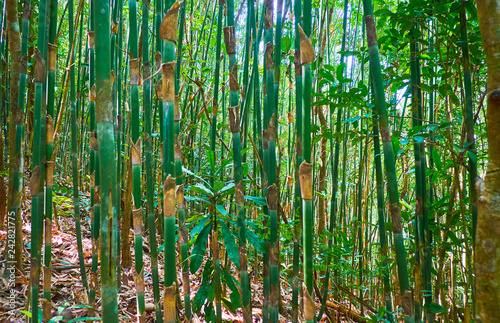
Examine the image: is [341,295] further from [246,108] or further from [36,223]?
[36,223]

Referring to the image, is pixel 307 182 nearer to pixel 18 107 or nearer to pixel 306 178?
pixel 306 178

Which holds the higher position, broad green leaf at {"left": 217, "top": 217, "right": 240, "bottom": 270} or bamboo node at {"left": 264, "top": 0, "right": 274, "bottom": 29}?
bamboo node at {"left": 264, "top": 0, "right": 274, "bottom": 29}

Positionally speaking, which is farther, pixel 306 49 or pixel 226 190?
pixel 226 190

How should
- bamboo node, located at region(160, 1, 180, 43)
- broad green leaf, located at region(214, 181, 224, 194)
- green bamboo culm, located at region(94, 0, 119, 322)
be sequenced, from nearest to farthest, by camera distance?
green bamboo culm, located at region(94, 0, 119, 322), bamboo node, located at region(160, 1, 180, 43), broad green leaf, located at region(214, 181, 224, 194)

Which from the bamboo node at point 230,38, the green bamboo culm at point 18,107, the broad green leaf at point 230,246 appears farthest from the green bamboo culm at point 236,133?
the green bamboo culm at point 18,107

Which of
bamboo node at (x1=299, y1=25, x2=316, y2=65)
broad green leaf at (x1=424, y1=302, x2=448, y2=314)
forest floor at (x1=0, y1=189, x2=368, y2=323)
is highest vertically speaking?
bamboo node at (x1=299, y1=25, x2=316, y2=65)

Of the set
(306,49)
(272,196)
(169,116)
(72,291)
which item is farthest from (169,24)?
(72,291)

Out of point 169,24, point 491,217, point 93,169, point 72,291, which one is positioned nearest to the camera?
point 491,217

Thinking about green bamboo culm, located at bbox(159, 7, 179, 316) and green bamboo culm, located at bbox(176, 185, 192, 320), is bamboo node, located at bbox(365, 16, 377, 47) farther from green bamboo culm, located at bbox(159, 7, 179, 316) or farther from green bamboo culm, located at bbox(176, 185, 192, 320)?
green bamboo culm, located at bbox(176, 185, 192, 320)

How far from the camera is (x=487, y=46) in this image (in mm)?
557

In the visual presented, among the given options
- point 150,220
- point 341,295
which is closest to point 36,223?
point 150,220

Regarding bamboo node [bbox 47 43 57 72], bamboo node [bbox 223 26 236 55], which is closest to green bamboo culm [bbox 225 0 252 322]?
bamboo node [bbox 223 26 236 55]

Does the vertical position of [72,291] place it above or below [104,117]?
below

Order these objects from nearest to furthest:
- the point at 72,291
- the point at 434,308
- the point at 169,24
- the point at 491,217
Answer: the point at 491,217, the point at 169,24, the point at 434,308, the point at 72,291
